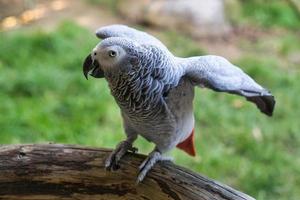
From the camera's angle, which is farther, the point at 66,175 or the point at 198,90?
the point at 198,90

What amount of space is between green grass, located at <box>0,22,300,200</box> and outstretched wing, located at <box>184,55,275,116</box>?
96 centimetres

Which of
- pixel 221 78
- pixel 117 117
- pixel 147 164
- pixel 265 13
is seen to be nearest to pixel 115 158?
pixel 147 164

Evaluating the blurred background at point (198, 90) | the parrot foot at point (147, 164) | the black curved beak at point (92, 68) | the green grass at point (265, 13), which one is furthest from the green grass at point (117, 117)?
the black curved beak at point (92, 68)

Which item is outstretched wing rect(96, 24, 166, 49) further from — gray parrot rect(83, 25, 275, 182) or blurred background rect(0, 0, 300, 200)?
blurred background rect(0, 0, 300, 200)

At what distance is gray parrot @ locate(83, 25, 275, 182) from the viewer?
1035mm

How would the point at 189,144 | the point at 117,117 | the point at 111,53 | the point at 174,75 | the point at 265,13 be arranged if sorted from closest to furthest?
the point at 111,53
the point at 174,75
the point at 189,144
the point at 117,117
the point at 265,13

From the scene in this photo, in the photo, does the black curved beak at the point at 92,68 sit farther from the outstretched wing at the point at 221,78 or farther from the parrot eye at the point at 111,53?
the outstretched wing at the point at 221,78

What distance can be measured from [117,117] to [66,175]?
123cm

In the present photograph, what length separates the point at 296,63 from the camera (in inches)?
123

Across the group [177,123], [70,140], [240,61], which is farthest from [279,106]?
[177,123]

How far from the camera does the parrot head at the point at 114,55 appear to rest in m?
1.00

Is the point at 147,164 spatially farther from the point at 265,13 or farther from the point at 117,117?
the point at 265,13

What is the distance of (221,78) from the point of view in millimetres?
1082

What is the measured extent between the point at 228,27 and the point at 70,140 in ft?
5.47
